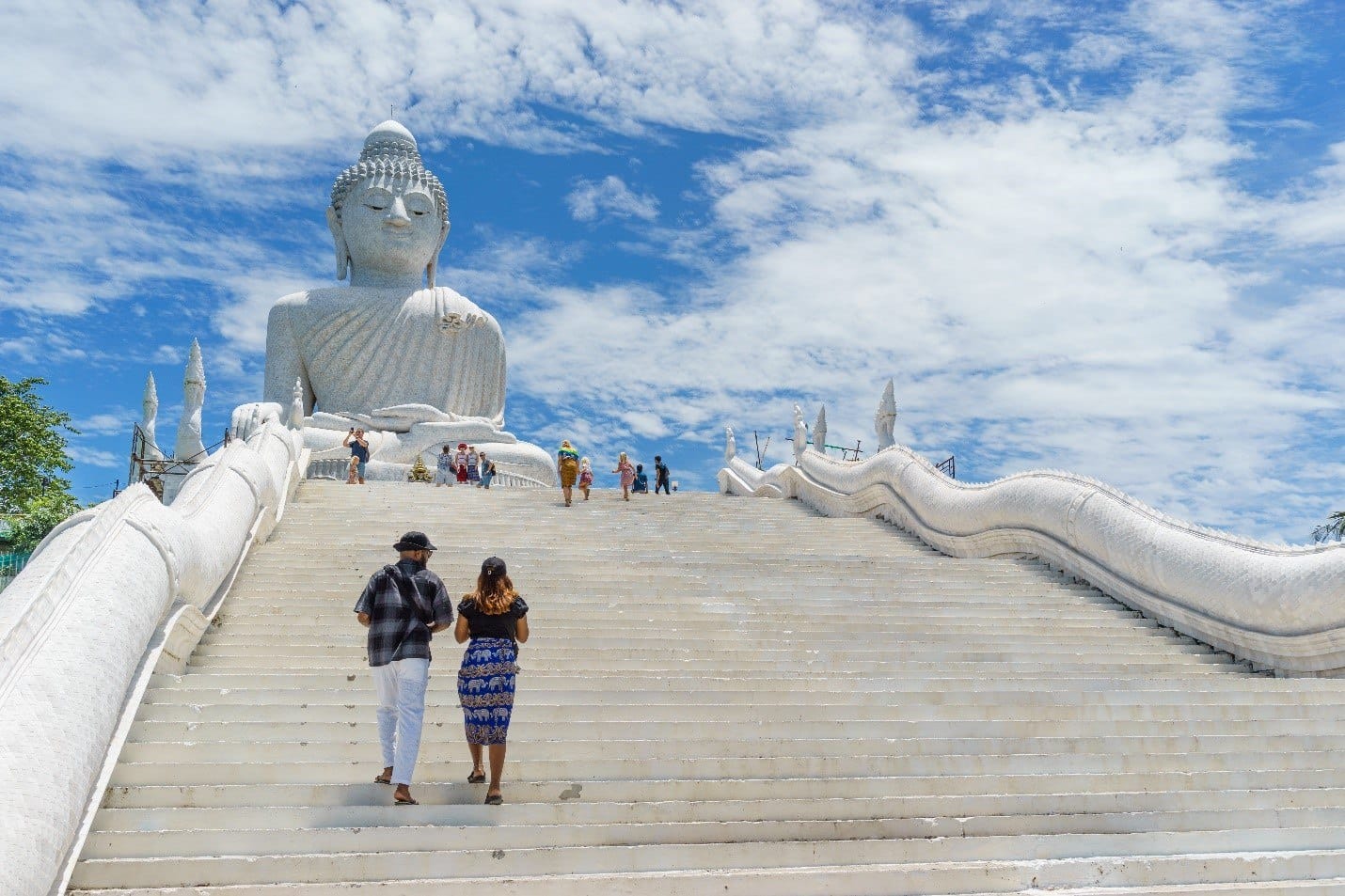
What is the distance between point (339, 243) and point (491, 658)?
768 inches

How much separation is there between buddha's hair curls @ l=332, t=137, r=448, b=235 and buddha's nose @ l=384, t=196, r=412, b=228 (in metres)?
0.58

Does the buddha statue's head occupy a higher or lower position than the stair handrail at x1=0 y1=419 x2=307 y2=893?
higher

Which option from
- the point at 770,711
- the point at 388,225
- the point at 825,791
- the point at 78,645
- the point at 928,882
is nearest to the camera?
the point at 928,882

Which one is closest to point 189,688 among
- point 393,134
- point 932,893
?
point 932,893

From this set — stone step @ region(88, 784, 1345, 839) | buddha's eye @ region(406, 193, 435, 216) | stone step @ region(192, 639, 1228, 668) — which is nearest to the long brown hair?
Answer: stone step @ region(88, 784, 1345, 839)

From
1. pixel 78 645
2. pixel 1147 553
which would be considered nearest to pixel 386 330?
pixel 1147 553

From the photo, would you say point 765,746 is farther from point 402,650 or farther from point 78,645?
point 78,645

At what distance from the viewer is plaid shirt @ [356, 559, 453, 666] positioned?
497 cm

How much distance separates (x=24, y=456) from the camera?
981 inches

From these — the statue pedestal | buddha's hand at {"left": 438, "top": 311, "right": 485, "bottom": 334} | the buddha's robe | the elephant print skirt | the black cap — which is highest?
buddha's hand at {"left": 438, "top": 311, "right": 485, "bottom": 334}

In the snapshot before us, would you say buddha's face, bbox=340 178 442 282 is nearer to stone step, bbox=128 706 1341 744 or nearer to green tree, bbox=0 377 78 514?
green tree, bbox=0 377 78 514

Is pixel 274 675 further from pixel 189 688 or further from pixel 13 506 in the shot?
pixel 13 506

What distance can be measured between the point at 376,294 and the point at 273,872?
60.8 ft

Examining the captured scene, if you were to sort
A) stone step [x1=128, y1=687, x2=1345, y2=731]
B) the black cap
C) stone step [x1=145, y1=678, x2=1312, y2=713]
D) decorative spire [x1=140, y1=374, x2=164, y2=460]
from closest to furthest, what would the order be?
the black cap
stone step [x1=128, y1=687, x2=1345, y2=731]
stone step [x1=145, y1=678, x2=1312, y2=713]
decorative spire [x1=140, y1=374, x2=164, y2=460]
